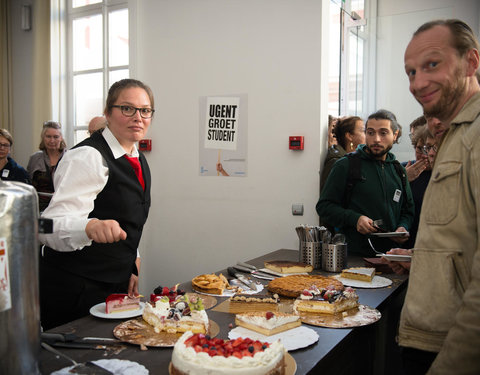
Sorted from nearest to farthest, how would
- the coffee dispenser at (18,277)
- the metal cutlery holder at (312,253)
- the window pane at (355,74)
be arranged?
the coffee dispenser at (18,277) < the metal cutlery holder at (312,253) < the window pane at (355,74)

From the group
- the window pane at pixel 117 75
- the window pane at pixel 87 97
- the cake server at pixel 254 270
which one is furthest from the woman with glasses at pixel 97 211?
the window pane at pixel 87 97

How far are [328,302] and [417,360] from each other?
1.63ft

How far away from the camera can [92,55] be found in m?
5.35

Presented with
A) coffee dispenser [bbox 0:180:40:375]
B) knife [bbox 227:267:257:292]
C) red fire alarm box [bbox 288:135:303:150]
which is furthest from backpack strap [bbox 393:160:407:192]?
coffee dispenser [bbox 0:180:40:375]

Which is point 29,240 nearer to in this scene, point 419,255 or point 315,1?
point 419,255

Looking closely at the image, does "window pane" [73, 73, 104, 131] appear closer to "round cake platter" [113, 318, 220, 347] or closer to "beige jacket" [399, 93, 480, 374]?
"round cake platter" [113, 318, 220, 347]

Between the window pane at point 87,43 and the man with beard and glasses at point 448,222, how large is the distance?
4.72 metres

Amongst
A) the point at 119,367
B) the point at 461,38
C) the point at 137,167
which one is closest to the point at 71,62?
the point at 137,167

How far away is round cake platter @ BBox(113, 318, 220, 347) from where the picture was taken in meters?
1.38

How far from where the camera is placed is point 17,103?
5.66 meters

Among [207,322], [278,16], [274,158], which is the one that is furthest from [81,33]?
[207,322]

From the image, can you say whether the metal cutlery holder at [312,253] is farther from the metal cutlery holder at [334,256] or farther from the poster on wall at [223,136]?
the poster on wall at [223,136]

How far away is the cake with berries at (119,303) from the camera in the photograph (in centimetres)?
164

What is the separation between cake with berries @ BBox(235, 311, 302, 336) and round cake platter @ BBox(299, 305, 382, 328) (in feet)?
0.32
